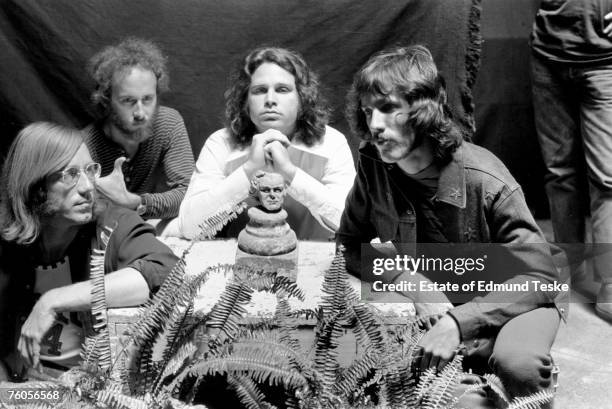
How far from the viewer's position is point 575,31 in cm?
372

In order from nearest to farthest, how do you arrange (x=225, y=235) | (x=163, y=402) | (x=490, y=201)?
(x=163, y=402), (x=490, y=201), (x=225, y=235)

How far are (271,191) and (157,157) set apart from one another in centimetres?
119

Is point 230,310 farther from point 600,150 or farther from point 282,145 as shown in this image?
point 600,150

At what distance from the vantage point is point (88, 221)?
8.99ft

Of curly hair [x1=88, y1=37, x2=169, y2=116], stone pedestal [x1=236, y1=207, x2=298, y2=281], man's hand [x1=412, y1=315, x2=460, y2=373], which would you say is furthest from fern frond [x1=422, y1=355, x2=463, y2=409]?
curly hair [x1=88, y1=37, x2=169, y2=116]

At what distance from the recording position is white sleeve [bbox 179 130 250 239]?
3365mm

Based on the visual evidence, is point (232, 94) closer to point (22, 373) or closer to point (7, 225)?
point (7, 225)

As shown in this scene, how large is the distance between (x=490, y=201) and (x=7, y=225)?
1.47 m

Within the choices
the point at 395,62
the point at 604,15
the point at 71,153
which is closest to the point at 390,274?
the point at 395,62

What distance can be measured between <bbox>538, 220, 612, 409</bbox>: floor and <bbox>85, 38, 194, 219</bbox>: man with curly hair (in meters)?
1.67

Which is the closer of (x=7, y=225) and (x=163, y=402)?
(x=163, y=402)

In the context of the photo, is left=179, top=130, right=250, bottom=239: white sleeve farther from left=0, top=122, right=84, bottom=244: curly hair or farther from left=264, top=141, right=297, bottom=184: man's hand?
left=0, top=122, right=84, bottom=244: curly hair

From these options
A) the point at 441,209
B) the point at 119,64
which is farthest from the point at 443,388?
the point at 119,64

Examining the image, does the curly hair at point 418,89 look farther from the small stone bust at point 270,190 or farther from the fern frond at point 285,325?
the fern frond at point 285,325
